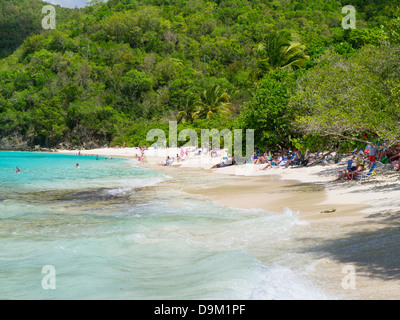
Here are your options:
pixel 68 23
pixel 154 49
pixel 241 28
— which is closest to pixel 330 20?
pixel 241 28

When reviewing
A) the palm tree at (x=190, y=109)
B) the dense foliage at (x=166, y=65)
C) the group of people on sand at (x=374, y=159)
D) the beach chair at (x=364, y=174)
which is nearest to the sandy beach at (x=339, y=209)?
the beach chair at (x=364, y=174)

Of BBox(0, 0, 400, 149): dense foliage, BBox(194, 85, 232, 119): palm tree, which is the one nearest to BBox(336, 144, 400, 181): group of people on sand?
BBox(0, 0, 400, 149): dense foliage

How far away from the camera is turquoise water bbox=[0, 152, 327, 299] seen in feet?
21.8

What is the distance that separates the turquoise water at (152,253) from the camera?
21.8ft

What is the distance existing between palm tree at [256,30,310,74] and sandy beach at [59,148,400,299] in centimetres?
1720

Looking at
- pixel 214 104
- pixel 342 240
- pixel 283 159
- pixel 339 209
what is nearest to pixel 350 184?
pixel 339 209

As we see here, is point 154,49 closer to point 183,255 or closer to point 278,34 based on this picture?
point 278,34

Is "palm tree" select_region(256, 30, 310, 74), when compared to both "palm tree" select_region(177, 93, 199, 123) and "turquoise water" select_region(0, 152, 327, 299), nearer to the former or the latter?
"palm tree" select_region(177, 93, 199, 123)

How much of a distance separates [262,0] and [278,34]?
86.3 meters

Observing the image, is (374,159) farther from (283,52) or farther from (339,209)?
(283,52)

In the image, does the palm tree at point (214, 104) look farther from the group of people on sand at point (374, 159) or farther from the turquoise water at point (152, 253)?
the turquoise water at point (152, 253)

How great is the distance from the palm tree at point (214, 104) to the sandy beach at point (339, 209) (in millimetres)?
32787

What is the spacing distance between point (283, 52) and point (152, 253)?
3371cm
